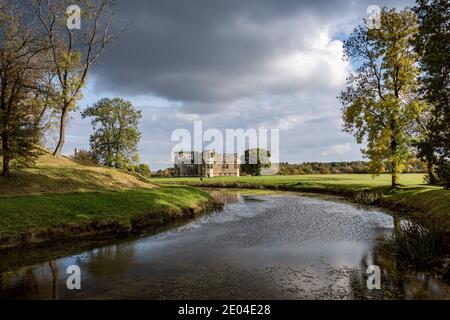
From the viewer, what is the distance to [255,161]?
126 metres

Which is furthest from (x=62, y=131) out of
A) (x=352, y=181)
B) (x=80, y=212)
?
(x=352, y=181)

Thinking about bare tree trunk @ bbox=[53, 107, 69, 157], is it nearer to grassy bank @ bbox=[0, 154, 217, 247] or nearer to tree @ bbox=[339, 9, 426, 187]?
grassy bank @ bbox=[0, 154, 217, 247]

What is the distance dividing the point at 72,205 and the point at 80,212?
1218 mm

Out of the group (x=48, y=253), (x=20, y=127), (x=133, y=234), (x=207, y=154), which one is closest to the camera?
(x=48, y=253)

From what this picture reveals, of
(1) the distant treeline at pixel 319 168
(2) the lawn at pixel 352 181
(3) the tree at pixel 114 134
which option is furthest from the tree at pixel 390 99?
(1) the distant treeline at pixel 319 168

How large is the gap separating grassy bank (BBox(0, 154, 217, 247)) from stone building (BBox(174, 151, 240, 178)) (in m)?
85.3

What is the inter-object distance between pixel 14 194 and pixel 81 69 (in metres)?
21.6

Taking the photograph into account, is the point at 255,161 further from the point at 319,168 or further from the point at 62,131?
the point at 62,131

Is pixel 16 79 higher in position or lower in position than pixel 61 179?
higher

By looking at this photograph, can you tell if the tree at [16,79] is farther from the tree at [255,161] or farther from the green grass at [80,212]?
the tree at [255,161]
